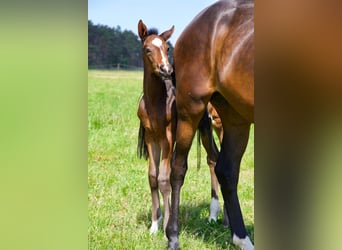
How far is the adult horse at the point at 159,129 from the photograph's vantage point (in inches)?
64.4

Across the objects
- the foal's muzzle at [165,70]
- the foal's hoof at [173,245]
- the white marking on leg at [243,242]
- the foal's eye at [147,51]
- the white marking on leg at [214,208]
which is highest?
the foal's eye at [147,51]

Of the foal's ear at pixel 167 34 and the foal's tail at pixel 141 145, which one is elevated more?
the foal's ear at pixel 167 34

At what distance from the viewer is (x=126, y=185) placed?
1.52 metres

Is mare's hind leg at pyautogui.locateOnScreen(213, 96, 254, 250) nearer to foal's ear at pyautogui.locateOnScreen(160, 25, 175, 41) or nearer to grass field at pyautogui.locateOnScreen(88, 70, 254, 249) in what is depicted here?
grass field at pyautogui.locateOnScreen(88, 70, 254, 249)

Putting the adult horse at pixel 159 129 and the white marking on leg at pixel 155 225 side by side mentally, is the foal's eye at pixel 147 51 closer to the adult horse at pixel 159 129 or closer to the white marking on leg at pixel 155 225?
the adult horse at pixel 159 129

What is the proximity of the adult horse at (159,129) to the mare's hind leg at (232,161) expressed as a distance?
0.19 feet

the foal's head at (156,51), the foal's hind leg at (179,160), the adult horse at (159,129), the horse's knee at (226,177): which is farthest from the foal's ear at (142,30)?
the horse's knee at (226,177)

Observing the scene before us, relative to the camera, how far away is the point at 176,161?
168 cm

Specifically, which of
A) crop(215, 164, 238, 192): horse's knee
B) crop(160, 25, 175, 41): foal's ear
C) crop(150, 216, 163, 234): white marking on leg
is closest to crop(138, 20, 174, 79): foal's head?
crop(160, 25, 175, 41): foal's ear

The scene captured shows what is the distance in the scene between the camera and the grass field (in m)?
1.38

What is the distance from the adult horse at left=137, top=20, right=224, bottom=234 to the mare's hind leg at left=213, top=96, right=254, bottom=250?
58mm
